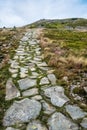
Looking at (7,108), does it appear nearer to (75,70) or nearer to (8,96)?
(8,96)

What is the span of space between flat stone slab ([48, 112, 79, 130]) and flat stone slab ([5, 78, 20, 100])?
2.12 m

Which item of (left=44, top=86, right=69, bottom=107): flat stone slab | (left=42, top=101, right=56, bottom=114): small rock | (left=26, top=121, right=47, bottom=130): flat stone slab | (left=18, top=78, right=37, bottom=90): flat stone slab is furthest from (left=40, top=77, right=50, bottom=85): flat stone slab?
(left=26, top=121, right=47, bottom=130): flat stone slab

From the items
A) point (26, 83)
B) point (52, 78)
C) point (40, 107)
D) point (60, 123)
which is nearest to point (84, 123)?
point (60, 123)

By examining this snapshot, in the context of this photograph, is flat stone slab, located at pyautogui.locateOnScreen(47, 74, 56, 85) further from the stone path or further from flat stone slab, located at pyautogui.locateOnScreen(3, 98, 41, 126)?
flat stone slab, located at pyautogui.locateOnScreen(3, 98, 41, 126)

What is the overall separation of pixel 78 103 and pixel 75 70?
3596 mm

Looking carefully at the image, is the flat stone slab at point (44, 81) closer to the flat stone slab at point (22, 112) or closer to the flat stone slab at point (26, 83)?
the flat stone slab at point (26, 83)

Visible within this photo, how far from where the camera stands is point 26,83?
10.4m

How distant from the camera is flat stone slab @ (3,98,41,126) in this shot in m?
7.25

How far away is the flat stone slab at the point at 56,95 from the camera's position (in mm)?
8330

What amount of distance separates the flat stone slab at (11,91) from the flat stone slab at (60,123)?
2.12 metres

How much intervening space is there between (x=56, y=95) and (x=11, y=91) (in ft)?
5.80

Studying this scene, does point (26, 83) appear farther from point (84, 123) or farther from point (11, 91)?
point (84, 123)

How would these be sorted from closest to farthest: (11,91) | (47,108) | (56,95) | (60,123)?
(60,123), (47,108), (56,95), (11,91)

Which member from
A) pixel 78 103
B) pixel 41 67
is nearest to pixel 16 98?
pixel 78 103
